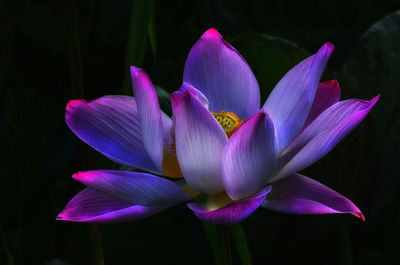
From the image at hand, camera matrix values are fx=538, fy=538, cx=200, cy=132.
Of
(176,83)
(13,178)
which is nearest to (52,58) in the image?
(13,178)

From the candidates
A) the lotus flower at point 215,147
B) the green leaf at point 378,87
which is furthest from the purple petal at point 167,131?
the green leaf at point 378,87

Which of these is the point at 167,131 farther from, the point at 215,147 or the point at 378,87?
the point at 378,87

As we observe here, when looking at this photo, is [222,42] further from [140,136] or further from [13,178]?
[13,178]

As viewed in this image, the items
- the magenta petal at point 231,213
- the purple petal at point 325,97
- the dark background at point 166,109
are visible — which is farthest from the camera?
the dark background at point 166,109

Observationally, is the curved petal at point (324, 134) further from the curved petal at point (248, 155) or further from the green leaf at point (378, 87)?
the green leaf at point (378, 87)

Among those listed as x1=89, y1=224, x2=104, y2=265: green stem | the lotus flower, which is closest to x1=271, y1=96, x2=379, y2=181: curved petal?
the lotus flower

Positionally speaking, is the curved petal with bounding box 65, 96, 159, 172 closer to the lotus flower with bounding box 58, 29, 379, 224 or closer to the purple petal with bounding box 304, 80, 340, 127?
the lotus flower with bounding box 58, 29, 379, 224
